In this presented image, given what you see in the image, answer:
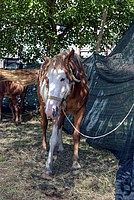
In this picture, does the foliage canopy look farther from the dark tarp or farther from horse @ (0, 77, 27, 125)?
the dark tarp

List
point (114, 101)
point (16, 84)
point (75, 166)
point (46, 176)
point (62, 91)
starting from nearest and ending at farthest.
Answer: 1. point (62, 91)
2. point (46, 176)
3. point (75, 166)
4. point (114, 101)
5. point (16, 84)

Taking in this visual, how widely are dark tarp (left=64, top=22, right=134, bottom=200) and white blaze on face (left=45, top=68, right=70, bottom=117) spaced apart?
1038 mm

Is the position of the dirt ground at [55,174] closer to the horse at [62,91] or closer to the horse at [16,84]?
the horse at [62,91]

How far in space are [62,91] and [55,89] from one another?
0.11m

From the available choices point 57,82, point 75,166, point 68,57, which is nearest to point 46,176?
point 75,166

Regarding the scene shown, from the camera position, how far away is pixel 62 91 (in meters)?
3.82

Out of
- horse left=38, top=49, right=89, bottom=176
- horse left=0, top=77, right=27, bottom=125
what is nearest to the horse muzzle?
horse left=38, top=49, right=89, bottom=176

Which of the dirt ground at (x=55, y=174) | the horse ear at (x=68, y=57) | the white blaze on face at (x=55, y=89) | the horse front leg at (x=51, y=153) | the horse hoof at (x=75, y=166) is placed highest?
the horse ear at (x=68, y=57)

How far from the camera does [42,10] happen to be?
7586mm

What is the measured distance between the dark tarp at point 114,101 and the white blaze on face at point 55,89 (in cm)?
104

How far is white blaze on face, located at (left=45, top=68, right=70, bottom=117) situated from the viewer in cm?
371

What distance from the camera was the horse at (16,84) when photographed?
21.9 feet

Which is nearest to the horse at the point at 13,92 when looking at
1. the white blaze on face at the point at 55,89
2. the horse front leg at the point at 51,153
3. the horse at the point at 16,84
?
the horse at the point at 16,84

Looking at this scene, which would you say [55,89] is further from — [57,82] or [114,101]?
[114,101]
